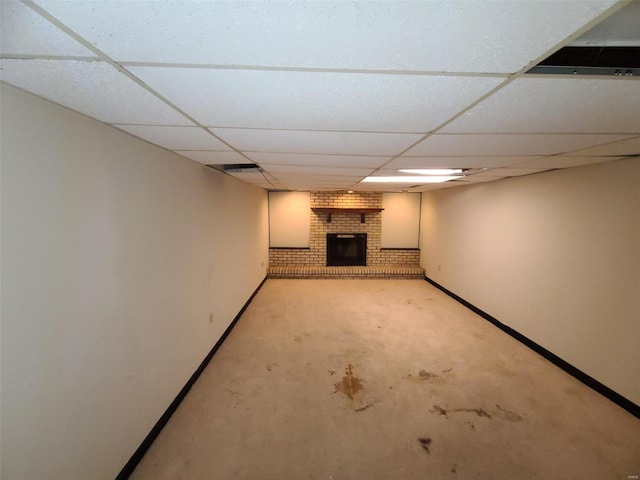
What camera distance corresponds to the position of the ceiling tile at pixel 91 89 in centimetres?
86

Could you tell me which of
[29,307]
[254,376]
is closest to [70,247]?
[29,307]

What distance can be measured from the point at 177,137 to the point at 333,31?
4.69 feet

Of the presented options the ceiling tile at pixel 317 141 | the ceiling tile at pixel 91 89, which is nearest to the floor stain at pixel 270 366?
the ceiling tile at pixel 317 141

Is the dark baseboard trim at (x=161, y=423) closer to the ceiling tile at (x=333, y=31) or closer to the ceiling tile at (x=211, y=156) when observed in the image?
the ceiling tile at (x=211, y=156)

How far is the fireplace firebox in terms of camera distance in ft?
23.5

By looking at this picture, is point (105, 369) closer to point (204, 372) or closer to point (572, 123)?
point (204, 372)

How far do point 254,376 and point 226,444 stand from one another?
0.81 metres

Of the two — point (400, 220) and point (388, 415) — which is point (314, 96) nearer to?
point (388, 415)

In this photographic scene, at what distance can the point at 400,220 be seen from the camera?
712cm

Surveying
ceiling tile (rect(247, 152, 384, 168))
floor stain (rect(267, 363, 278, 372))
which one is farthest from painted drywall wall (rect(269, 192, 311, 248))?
ceiling tile (rect(247, 152, 384, 168))

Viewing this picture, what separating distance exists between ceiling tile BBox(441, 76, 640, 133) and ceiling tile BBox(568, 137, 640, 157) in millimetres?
376

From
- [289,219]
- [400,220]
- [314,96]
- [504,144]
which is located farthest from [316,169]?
[400,220]

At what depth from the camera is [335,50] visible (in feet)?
2.39

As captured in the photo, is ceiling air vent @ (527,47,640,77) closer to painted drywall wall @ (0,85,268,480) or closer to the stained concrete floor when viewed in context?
painted drywall wall @ (0,85,268,480)
